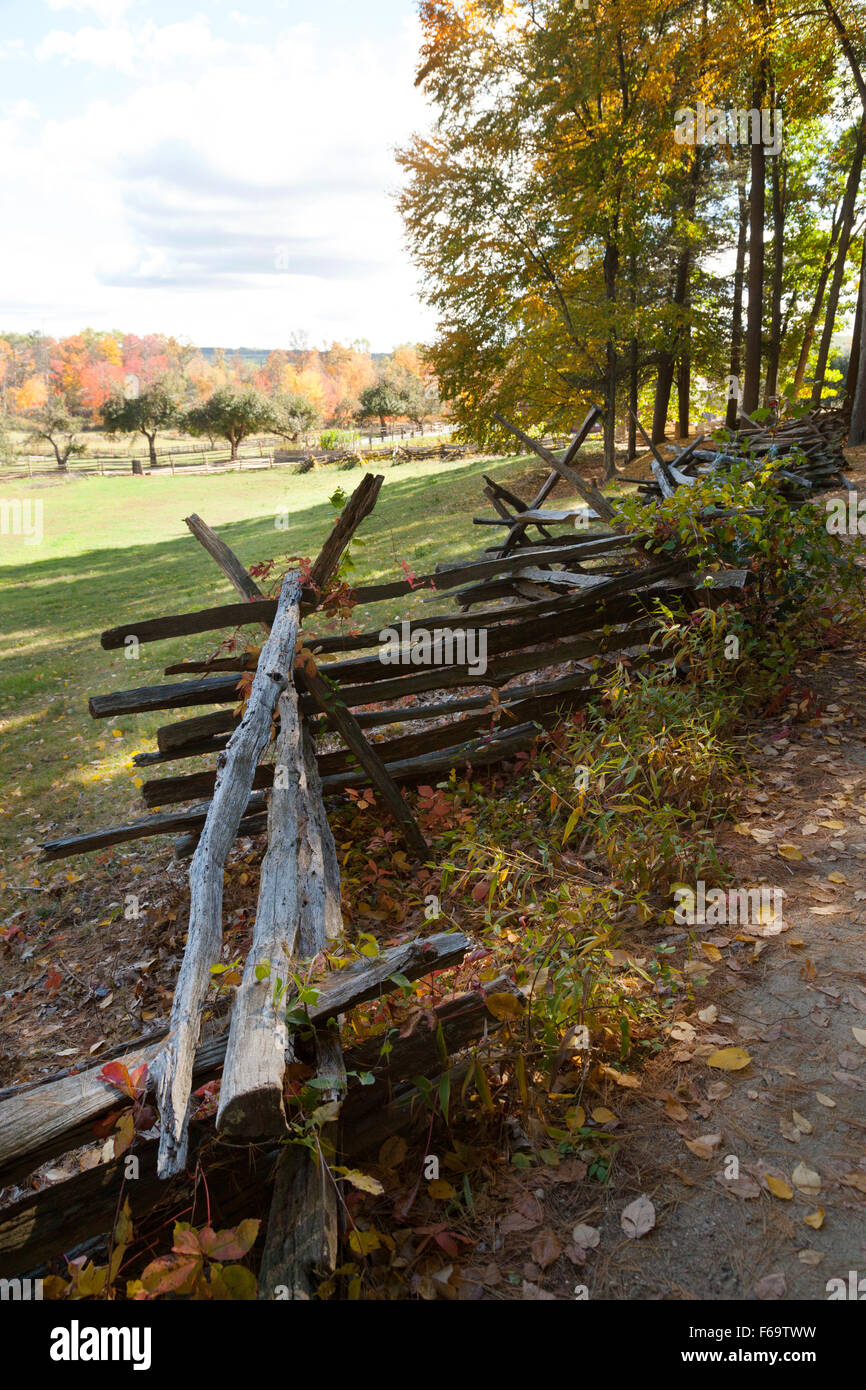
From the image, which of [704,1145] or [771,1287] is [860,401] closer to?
[704,1145]

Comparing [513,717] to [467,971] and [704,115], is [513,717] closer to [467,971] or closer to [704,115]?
[467,971]

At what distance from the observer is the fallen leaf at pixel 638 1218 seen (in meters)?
2.09

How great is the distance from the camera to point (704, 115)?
554 inches

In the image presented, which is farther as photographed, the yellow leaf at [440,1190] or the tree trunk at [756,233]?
the tree trunk at [756,233]

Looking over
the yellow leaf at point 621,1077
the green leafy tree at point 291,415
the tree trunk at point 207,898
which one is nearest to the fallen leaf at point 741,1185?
the yellow leaf at point 621,1077

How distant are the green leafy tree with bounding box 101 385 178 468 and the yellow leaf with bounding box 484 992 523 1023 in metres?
50.6

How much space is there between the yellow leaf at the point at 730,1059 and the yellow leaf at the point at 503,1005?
0.79 m

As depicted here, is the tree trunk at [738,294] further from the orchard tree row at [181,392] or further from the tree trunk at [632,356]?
the orchard tree row at [181,392]

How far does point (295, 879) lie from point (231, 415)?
47892 millimetres

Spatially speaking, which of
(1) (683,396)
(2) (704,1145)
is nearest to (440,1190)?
(2) (704,1145)

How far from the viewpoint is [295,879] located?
2703 millimetres

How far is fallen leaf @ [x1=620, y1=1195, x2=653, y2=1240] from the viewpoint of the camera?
2.09m

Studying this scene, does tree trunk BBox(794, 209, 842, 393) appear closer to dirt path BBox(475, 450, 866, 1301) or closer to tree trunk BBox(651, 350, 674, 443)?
tree trunk BBox(651, 350, 674, 443)

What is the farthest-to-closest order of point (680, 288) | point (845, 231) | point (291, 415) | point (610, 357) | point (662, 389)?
point (291, 415) → point (662, 389) → point (680, 288) → point (845, 231) → point (610, 357)
